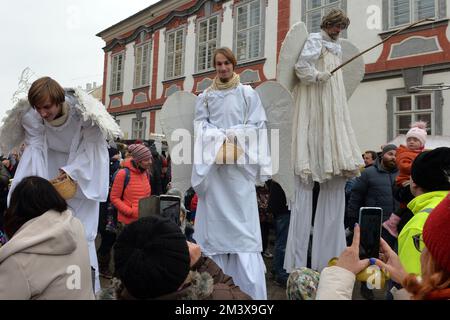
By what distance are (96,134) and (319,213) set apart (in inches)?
78.2

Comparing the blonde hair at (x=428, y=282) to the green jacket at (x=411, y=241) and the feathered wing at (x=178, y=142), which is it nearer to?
the green jacket at (x=411, y=241)

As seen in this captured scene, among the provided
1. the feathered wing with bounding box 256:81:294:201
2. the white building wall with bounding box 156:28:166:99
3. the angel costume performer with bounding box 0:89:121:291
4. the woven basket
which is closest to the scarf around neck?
the feathered wing with bounding box 256:81:294:201

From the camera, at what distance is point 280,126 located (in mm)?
3021

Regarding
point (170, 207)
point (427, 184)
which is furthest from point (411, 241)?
point (170, 207)

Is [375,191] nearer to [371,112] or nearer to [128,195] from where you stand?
[128,195]

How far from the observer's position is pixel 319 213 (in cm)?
358

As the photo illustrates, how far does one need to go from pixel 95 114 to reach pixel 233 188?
3.47 ft

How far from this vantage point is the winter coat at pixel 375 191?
4.05 meters

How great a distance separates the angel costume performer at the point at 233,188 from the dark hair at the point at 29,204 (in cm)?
120

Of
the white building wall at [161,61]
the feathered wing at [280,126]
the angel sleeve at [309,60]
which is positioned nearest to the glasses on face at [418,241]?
the feathered wing at [280,126]

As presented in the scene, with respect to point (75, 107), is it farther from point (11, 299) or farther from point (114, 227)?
point (114, 227)

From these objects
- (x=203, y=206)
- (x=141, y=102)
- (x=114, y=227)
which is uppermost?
(x=141, y=102)

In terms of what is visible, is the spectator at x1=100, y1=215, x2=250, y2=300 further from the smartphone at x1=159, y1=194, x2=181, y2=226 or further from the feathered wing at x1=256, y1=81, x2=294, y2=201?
the feathered wing at x1=256, y1=81, x2=294, y2=201
